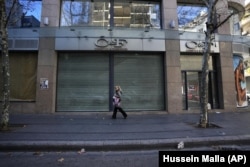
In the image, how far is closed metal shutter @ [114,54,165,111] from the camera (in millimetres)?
13133

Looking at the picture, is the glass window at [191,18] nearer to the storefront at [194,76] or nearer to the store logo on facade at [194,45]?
the store logo on facade at [194,45]

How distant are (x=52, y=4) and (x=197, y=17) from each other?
9.27 metres

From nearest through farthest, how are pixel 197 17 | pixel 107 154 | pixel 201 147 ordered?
pixel 107 154 → pixel 201 147 → pixel 197 17

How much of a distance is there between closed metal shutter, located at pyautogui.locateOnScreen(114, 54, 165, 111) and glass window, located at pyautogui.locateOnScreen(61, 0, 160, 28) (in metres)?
2.20

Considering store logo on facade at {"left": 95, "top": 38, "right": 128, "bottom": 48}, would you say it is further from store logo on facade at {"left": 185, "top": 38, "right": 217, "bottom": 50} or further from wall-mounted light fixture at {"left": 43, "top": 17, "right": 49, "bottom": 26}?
store logo on facade at {"left": 185, "top": 38, "right": 217, "bottom": 50}

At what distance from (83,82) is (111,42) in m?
2.88

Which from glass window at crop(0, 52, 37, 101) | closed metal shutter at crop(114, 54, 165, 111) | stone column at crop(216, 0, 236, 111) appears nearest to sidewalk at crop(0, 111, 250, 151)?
glass window at crop(0, 52, 37, 101)

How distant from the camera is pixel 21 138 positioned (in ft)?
22.0

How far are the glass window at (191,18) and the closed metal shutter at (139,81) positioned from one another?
3.09 m

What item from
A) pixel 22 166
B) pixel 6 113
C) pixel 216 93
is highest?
pixel 216 93

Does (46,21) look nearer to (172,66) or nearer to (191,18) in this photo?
(172,66)

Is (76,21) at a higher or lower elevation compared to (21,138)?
higher

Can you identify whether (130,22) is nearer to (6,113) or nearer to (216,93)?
(216,93)

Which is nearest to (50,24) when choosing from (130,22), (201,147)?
(130,22)
